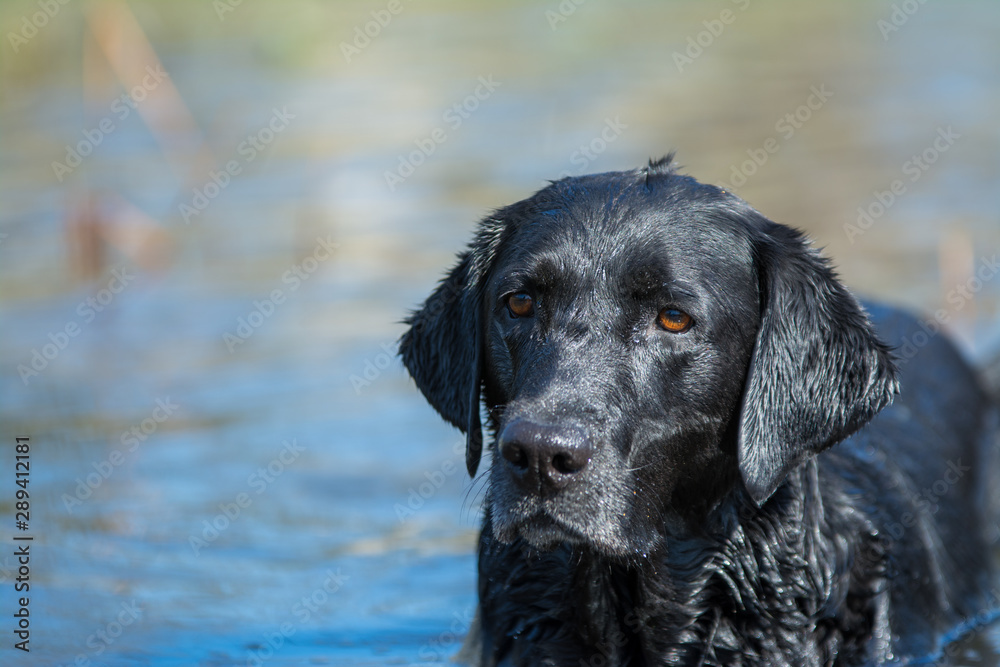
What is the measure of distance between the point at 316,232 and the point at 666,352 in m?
7.58

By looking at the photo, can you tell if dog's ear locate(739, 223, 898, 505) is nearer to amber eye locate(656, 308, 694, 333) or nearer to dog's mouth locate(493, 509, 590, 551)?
amber eye locate(656, 308, 694, 333)

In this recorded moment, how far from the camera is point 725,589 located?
4445 mm

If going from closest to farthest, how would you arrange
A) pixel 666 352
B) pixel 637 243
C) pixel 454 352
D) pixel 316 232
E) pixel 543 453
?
pixel 543 453 < pixel 666 352 < pixel 637 243 < pixel 454 352 < pixel 316 232

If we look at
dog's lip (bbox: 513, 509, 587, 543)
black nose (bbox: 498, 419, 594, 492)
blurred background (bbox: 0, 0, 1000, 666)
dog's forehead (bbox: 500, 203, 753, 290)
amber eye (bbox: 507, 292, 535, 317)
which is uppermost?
blurred background (bbox: 0, 0, 1000, 666)

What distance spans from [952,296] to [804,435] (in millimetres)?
5323

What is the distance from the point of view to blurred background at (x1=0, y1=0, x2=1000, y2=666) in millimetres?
6605

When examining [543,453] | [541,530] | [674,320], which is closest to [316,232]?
A: [674,320]

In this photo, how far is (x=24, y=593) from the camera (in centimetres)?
623

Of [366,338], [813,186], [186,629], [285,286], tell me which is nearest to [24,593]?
[186,629]

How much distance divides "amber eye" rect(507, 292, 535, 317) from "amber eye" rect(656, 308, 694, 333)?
46 cm

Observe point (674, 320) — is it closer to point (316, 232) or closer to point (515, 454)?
point (515, 454)

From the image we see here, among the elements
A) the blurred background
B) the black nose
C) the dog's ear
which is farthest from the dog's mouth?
the dog's ear

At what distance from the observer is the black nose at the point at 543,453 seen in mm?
3762

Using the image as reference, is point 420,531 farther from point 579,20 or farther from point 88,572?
point 579,20
